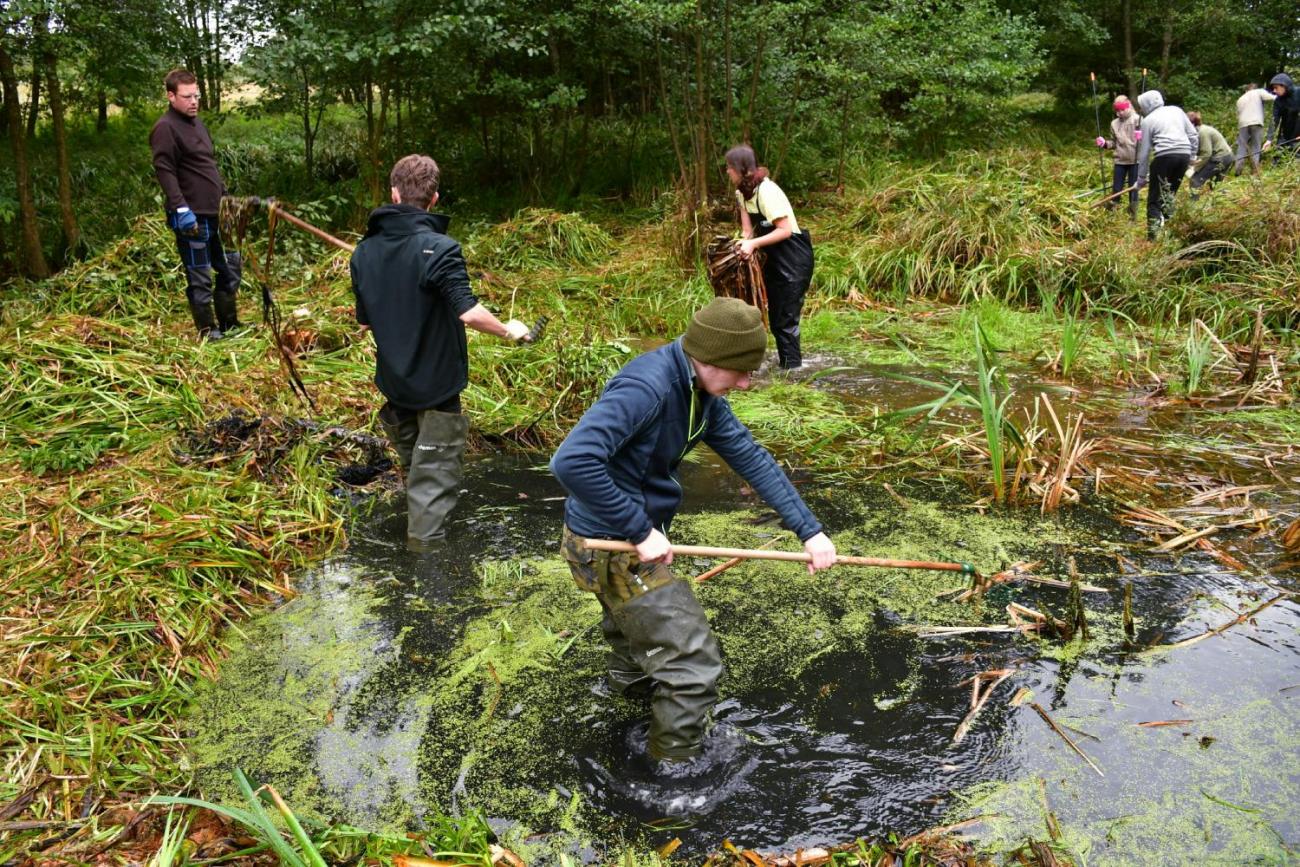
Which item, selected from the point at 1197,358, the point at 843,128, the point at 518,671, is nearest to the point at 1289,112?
the point at 843,128

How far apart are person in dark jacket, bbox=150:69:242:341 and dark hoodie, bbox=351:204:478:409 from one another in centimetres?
287

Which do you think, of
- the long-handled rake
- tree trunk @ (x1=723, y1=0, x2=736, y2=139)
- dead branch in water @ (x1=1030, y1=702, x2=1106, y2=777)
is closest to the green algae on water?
the long-handled rake

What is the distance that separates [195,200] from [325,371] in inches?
58.0

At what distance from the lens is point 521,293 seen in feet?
27.3

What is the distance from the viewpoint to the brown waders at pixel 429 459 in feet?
14.1

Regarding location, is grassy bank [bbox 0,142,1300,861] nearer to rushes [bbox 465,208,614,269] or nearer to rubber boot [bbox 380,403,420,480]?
rushes [bbox 465,208,614,269]

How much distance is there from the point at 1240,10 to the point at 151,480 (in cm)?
1841

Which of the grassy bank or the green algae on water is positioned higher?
the grassy bank

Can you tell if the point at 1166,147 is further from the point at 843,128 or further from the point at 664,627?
the point at 664,627

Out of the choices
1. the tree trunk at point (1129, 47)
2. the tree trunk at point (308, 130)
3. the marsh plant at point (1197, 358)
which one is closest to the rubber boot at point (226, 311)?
the tree trunk at point (308, 130)

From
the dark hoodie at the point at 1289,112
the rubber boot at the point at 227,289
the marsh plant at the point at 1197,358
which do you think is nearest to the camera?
the marsh plant at the point at 1197,358

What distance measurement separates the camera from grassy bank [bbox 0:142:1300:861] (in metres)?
3.44

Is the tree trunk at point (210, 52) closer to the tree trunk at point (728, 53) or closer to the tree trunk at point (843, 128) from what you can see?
the tree trunk at point (728, 53)

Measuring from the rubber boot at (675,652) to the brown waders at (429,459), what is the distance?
1.71m
